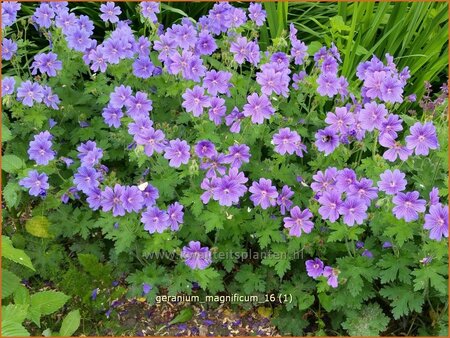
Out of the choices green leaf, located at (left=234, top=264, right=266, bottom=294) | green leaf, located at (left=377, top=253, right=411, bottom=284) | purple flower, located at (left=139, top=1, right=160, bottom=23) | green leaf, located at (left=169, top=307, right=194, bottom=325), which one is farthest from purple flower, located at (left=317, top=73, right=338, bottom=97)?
green leaf, located at (left=169, top=307, right=194, bottom=325)

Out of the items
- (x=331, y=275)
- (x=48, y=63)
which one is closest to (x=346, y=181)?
(x=331, y=275)

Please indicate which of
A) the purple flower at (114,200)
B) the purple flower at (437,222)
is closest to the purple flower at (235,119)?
the purple flower at (114,200)

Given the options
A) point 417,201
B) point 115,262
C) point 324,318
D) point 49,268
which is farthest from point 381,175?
point 49,268

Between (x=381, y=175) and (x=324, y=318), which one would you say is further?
(x=324, y=318)

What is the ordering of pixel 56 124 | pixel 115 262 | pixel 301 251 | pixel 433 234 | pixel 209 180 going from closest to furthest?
pixel 433 234 → pixel 209 180 → pixel 301 251 → pixel 115 262 → pixel 56 124

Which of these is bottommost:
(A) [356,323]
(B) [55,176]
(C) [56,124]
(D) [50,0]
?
(A) [356,323]

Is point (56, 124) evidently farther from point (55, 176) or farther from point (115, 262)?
point (115, 262)
